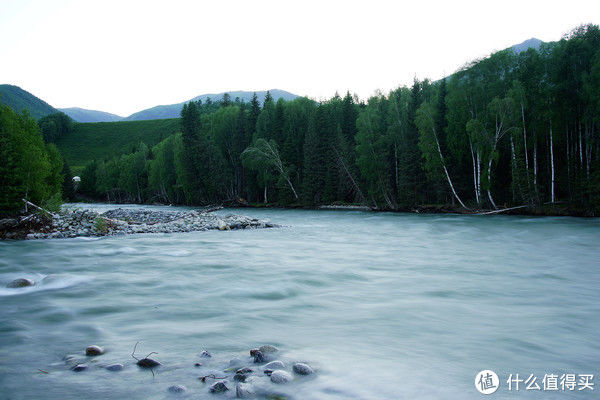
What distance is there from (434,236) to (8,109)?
24.5 metres

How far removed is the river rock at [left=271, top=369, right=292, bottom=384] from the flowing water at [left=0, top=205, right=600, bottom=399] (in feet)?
0.34

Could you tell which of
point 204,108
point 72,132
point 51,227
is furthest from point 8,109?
point 72,132

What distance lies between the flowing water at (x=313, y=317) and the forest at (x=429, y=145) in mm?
19234

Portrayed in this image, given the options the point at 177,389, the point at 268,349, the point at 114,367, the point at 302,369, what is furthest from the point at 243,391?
the point at 114,367

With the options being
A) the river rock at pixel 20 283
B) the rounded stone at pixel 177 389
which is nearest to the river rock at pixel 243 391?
the rounded stone at pixel 177 389

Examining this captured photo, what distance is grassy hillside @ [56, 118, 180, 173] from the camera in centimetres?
16238

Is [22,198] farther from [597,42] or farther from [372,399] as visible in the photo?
[597,42]

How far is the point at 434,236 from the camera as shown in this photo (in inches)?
773

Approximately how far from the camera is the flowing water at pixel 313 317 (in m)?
4.20

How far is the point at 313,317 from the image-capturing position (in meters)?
6.77

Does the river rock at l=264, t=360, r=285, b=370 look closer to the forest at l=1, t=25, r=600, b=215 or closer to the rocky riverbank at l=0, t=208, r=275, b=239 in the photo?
the rocky riverbank at l=0, t=208, r=275, b=239

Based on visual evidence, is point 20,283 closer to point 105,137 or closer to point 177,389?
point 177,389

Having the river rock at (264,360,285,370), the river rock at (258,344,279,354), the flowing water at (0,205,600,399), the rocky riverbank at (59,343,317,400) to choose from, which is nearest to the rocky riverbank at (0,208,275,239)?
the flowing water at (0,205,600,399)

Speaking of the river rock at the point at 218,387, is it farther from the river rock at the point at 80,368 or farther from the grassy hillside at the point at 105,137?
the grassy hillside at the point at 105,137
